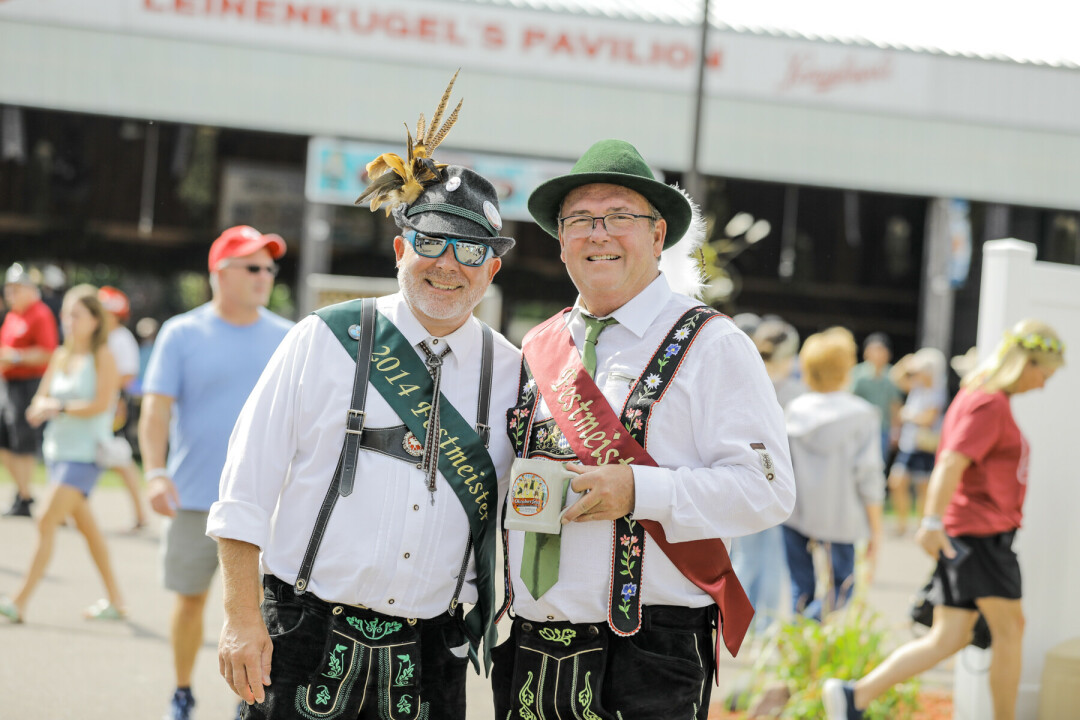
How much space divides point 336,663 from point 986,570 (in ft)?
10.6

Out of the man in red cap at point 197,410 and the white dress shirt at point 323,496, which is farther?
the man in red cap at point 197,410

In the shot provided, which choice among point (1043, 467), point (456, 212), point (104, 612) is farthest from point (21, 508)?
point (1043, 467)

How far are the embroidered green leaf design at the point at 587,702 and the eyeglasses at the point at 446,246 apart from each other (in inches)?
43.5

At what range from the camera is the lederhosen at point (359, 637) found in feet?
8.87

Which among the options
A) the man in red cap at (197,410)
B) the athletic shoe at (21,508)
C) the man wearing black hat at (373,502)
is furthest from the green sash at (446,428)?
the athletic shoe at (21,508)

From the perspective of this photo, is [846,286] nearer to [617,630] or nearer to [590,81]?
[590,81]

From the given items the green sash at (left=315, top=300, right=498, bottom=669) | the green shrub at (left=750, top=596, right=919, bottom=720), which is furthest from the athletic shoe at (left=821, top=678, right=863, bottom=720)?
the green sash at (left=315, top=300, right=498, bottom=669)

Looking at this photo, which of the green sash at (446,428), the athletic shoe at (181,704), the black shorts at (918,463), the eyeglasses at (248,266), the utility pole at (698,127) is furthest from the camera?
the black shorts at (918,463)

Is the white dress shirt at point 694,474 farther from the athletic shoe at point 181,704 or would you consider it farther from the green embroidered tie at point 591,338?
the athletic shoe at point 181,704

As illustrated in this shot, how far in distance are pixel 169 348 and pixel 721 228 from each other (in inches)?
687

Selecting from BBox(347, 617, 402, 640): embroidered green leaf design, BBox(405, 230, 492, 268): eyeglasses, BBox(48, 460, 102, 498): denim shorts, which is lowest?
BBox(48, 460, 102, 498): denim shorts

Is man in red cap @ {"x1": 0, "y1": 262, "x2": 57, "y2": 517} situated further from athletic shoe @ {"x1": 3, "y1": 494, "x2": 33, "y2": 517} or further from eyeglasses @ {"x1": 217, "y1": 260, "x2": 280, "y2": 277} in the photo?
eyeglasses @ {"x1": 217, "y1": 260, "x2": 280, "y2": 277}

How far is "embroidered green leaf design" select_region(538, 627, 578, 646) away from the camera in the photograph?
8.99 feet

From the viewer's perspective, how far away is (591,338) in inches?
115
